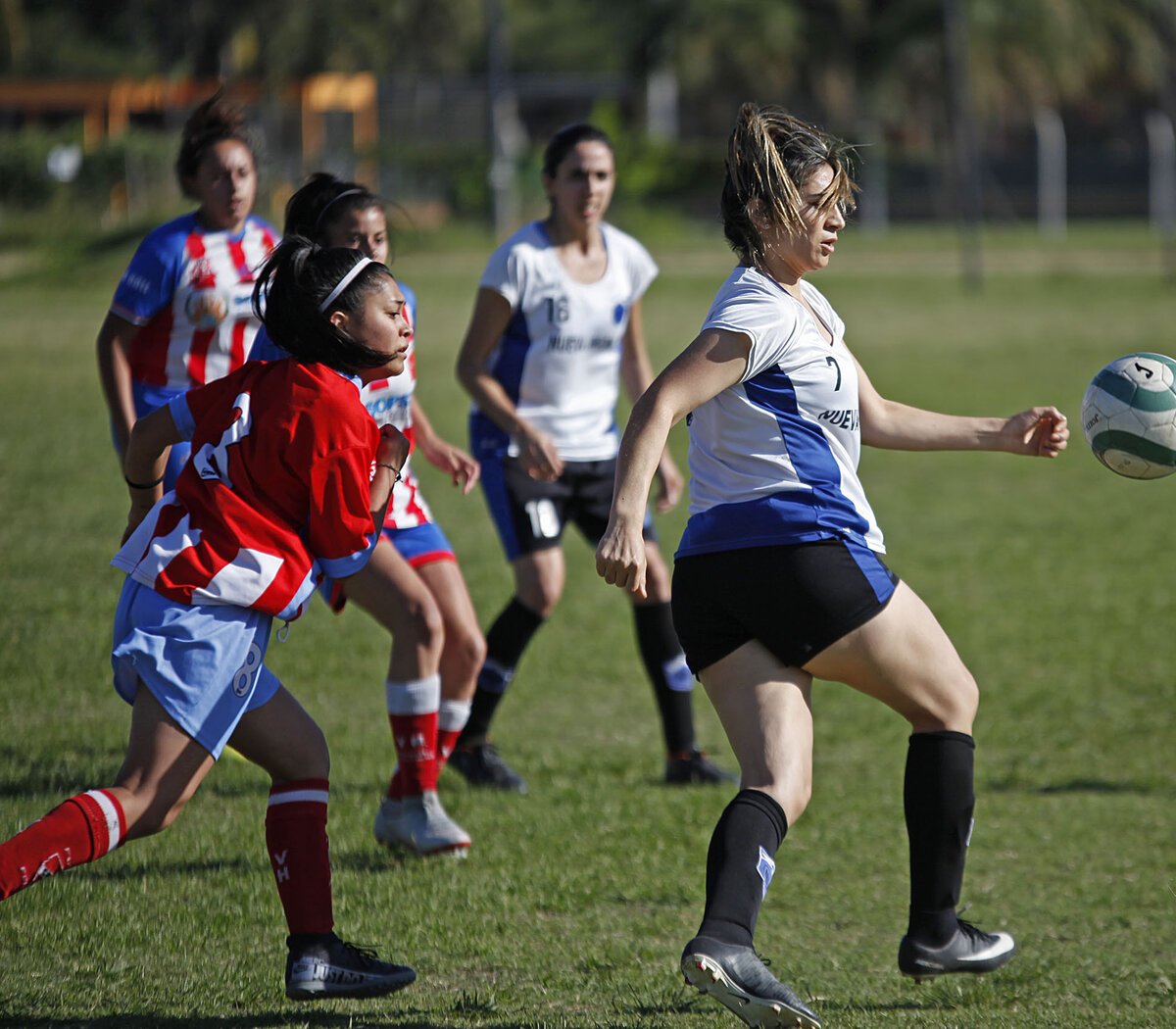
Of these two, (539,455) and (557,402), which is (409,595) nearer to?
(539,455)

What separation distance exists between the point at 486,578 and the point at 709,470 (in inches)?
215

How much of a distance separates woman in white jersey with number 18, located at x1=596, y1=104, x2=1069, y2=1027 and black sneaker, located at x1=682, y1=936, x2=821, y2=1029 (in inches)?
5.1

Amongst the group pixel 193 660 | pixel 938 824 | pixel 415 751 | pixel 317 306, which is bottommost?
pixel 415 751

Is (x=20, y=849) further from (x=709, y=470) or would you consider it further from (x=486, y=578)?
(x=486, y=578)

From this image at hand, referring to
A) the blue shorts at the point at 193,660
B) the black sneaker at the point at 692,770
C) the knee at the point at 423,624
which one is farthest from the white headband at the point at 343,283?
the black sneaker at the point at 692,770

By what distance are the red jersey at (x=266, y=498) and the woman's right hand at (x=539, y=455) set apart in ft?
5.80

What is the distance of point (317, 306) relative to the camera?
126 inches

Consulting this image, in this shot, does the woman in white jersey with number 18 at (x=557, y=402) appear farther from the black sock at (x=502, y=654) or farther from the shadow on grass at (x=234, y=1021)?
the shadow on grass at (x=234, y=1021)

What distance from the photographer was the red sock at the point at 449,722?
4.88 meters

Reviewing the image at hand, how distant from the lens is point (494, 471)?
5.41 meters

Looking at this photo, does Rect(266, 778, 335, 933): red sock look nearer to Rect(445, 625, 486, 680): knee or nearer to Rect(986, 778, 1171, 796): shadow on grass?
Rect(445, 625, 486, 680): knee

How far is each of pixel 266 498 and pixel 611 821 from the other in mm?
2205

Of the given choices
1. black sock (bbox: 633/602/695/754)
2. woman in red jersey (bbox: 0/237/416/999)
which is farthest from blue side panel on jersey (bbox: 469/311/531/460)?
woman in red jersey (bbox: 0/237/416/999)

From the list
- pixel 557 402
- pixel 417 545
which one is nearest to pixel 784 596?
pixel 417 545
